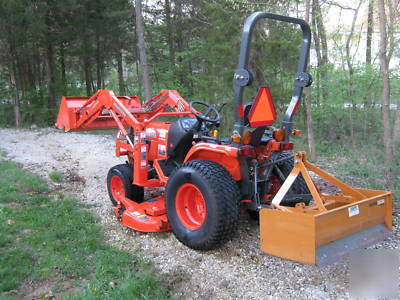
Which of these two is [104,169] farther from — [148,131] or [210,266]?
[210,266]

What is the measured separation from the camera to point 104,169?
830 centimetres

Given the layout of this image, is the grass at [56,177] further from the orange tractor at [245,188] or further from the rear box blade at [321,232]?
the rear box blade at [321,232]

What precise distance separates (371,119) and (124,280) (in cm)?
925

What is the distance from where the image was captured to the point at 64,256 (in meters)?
4.04

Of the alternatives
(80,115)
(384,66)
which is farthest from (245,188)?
(384,66)

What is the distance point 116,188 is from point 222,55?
19.1 ft

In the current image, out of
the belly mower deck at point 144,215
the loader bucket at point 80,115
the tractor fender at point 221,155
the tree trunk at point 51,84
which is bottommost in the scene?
the belly mower deck at point 144,215

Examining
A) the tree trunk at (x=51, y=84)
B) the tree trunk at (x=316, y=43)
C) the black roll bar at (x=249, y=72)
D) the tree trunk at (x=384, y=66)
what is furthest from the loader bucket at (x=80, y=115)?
the tree trunk at (x=51, y=84)

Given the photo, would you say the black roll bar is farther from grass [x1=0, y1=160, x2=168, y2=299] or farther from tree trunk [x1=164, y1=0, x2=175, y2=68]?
tree trunk [x1=164, y1=0, x2=175, y2=68]

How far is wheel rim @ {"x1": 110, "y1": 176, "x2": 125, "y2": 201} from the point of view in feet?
18.4

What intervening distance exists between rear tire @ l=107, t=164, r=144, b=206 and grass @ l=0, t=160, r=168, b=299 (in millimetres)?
490

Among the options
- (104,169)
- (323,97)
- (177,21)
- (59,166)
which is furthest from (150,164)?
(177,21)

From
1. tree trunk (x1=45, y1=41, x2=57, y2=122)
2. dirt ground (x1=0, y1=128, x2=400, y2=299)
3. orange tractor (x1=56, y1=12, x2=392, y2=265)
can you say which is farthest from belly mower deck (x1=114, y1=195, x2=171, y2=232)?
tree trunk (x1=45, y1=41, x2=57, y2=122)

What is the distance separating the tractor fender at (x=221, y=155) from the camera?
12.4 ft
